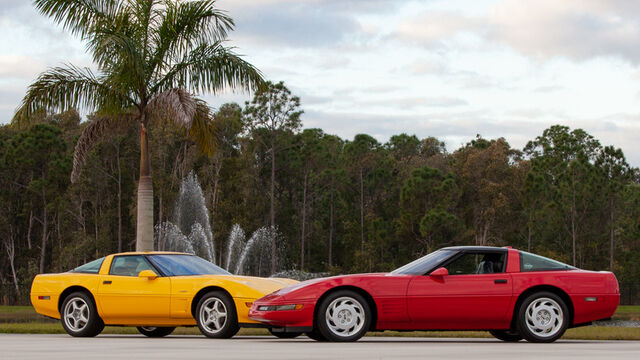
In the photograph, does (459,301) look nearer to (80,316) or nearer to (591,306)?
(591,306)

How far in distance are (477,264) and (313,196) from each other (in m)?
65.5

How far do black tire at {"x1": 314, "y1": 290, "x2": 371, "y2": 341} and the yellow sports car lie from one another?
1314mm

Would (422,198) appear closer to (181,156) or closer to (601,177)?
(601,177)

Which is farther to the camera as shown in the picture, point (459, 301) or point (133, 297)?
point (133, 297)

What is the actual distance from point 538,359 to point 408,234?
5739 centimetres

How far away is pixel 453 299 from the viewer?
39.3ft

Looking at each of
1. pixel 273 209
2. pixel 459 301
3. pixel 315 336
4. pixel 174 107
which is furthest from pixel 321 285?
pixel 273 209

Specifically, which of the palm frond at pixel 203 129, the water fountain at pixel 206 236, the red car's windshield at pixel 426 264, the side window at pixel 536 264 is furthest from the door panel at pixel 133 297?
the water fountain at pixel 206 236

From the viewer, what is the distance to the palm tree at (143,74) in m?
20.7

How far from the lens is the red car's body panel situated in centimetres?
1188

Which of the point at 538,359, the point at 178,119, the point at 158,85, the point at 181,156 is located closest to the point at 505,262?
the point at 538,359

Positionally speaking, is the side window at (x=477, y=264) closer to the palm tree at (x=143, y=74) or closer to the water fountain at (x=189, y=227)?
the palm tree at (x=143, y=74)

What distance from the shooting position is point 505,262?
12.4m

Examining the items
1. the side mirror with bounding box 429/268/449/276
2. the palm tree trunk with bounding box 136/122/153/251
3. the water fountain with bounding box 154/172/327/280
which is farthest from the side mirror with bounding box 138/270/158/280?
the water fountain with bounding box 154/172/327/280
